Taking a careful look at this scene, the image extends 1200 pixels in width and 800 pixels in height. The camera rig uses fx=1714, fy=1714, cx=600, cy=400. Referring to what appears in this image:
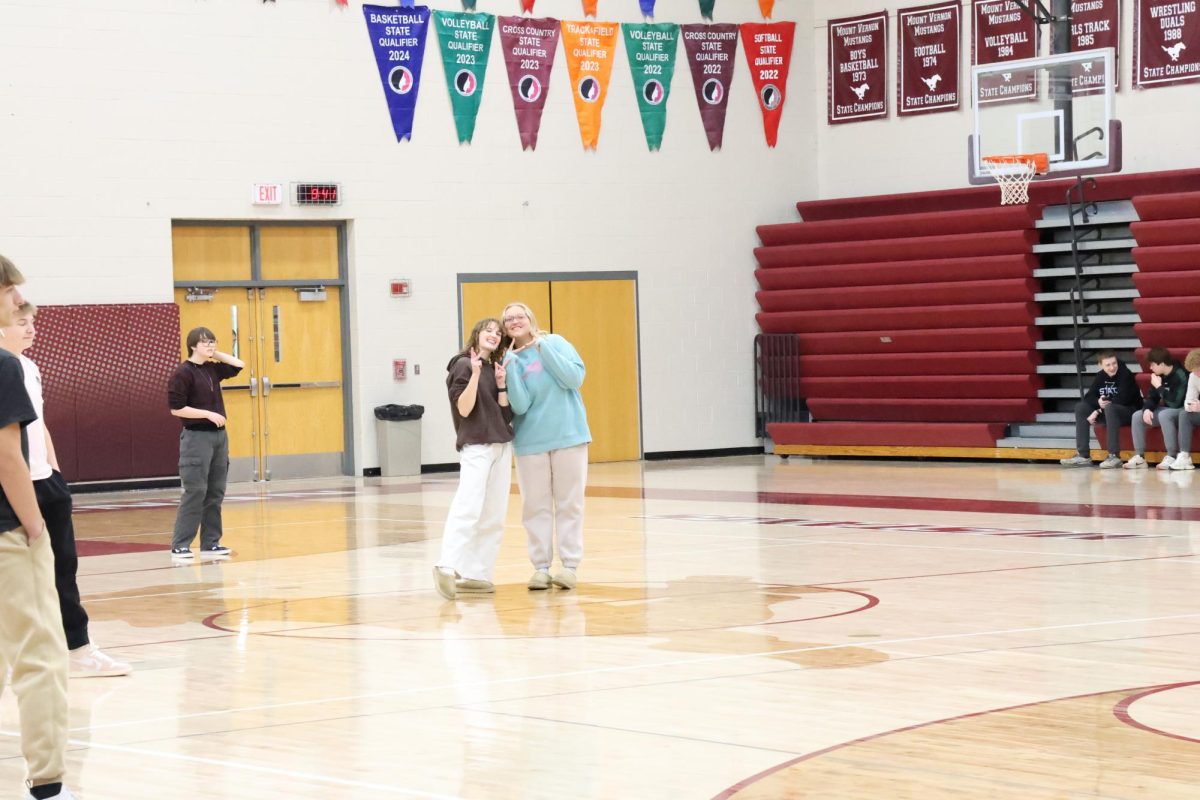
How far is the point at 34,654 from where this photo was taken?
5148 mm

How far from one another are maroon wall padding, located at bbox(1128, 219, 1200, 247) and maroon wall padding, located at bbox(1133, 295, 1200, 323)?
640 mm

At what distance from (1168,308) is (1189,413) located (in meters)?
1.56

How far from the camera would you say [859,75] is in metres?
23.4

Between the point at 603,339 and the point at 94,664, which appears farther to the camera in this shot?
the point at 603,339

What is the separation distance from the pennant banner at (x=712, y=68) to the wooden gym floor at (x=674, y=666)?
10.1 meters

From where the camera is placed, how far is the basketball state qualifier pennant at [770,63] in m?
23.3

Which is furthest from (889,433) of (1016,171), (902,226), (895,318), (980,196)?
(1016,171)

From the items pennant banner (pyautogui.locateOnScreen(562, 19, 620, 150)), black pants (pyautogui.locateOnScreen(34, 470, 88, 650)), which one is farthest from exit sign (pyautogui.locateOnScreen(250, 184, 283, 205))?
black pants (pyautogui.locateOnScreen(34, 470, 88, 650))

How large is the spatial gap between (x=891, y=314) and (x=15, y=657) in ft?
58.9

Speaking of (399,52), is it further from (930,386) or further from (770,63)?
(930,386)

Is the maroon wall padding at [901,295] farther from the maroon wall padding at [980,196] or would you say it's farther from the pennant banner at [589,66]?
the pennant banner at [589,66]

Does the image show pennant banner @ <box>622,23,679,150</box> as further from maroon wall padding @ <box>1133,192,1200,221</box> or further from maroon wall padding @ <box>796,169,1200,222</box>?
maroon wall padding @ <box>1133,192,1200,221</box>

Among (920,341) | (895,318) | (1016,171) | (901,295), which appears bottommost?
(920,341)

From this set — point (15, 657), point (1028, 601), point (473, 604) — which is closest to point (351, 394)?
point (473, 604)
